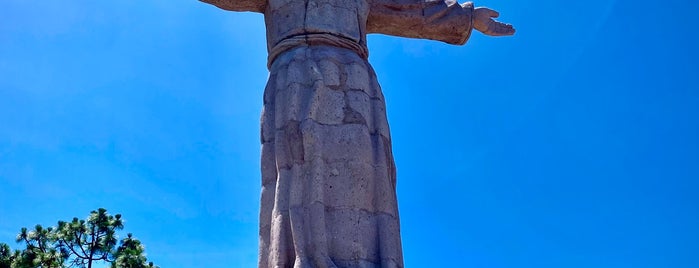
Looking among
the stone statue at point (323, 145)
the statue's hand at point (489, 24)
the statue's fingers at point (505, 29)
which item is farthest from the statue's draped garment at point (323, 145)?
the statue's fingers at point (505, 29)

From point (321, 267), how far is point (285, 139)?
1484mm

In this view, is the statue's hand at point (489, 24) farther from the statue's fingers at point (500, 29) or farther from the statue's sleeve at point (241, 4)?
the statue's sleeve at point (241, 4)

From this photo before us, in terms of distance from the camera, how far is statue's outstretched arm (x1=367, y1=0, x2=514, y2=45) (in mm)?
9164

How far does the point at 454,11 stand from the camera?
9.40m

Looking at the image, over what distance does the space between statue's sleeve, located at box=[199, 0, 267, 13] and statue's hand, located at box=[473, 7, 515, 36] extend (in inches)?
107

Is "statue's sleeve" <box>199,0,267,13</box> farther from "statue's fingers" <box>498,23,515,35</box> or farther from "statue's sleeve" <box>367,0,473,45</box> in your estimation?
"statue's fingers" <box>498,23,515,35</box>

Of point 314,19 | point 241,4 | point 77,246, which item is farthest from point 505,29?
point 77,246

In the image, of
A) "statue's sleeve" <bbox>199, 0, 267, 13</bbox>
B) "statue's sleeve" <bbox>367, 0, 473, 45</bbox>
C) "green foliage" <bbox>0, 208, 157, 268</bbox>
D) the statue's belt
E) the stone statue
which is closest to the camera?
the stone statue

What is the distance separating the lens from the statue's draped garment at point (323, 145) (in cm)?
659

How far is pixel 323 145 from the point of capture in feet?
23.2

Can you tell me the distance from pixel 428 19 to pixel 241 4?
2291 mm

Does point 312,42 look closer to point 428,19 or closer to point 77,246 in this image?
point 428,19

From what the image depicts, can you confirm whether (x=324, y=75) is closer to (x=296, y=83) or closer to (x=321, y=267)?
(x=296, y=83)

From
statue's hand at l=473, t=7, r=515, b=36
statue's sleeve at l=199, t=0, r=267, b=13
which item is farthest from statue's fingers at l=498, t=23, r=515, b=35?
statue's sleeve at l=199, t=0, r=267, b=13
